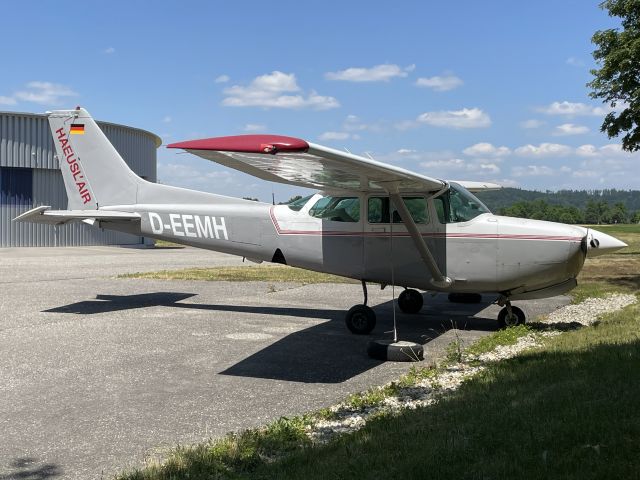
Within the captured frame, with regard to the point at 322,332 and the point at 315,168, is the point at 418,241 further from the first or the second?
the point at 315,168

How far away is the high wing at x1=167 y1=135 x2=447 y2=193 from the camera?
5.02 metres

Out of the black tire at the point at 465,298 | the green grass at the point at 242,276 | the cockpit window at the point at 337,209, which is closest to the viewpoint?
the cockpit window at the point at 337,209

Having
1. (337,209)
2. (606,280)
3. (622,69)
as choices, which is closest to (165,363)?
(337,209)

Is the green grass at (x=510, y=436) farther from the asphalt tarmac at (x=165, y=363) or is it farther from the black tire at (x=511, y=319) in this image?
the black tire at (x=511, y=319)

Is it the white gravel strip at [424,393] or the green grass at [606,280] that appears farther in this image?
the green grass at [606,280]

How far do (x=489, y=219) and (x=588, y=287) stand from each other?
699cm

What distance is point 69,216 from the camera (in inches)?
418

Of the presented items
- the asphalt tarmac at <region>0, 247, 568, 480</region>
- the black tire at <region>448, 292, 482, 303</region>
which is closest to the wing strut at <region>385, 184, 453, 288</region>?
the asphalt tarmac at <region>0, 247, 568, 480</region>

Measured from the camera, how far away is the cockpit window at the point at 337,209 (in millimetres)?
9203

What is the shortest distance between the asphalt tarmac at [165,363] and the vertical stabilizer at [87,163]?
7.51 feet

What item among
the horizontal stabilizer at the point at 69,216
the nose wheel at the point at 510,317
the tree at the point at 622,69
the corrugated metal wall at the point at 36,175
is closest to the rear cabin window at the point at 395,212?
the nose wheel at the point at 510,317

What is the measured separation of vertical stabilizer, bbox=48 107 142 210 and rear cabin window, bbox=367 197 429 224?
5.54 metres

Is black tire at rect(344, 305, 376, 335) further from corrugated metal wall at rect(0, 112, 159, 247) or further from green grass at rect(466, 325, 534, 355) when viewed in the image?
corrugated metal wall at rect(0, 112, 159, 247)

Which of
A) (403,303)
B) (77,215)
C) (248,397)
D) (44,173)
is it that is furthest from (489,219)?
(44,173)
